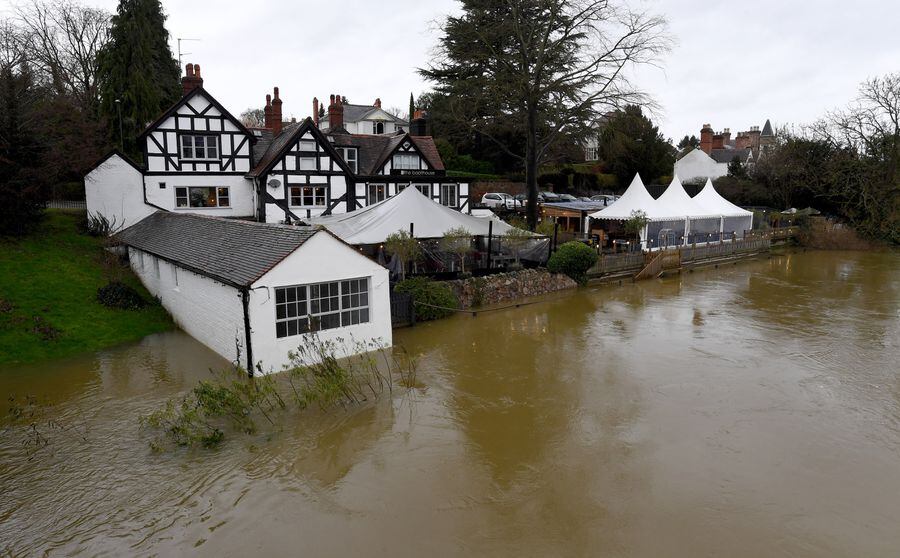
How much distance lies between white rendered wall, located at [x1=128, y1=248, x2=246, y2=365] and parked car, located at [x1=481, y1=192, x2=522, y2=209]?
23290mm

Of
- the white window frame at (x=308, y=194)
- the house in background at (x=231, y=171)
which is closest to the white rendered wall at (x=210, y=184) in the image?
the house in background at (x=231, y=171)

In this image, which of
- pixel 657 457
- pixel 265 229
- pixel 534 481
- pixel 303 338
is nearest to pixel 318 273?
pixel 303 338

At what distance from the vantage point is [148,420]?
988 centimetres

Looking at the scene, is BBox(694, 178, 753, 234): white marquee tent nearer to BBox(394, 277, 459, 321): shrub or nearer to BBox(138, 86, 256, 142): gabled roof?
BBox(394, 277, 459, 321): shrub

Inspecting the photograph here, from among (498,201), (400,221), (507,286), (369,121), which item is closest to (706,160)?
(498,201)

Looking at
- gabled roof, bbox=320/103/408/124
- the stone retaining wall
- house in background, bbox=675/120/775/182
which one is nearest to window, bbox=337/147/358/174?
the stone retaining wall

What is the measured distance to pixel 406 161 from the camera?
95.1 feet

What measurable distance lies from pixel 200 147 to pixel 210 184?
1.63 m

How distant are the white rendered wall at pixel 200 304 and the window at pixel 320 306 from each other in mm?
899

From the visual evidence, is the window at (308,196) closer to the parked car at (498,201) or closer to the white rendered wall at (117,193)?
the white rendered wall at (117,193)

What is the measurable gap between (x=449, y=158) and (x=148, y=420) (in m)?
36.8

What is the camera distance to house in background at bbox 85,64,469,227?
23.3m

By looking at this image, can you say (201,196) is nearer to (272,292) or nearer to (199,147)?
(199,147)

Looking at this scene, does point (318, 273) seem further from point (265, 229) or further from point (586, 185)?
point (586, 185)
